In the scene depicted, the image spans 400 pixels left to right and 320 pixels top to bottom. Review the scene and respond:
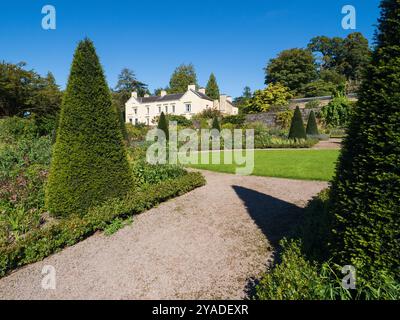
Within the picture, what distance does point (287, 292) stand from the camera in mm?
2523

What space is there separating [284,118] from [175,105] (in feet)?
74.0

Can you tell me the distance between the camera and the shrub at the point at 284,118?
92.8 ft

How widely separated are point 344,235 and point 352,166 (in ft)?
2.28

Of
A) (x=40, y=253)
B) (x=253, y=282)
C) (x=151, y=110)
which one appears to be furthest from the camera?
(x=151, y=110)

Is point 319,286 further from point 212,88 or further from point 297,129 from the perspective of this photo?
point 212,88

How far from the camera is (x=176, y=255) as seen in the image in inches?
172

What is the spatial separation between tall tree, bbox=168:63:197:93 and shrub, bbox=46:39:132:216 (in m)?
55.4

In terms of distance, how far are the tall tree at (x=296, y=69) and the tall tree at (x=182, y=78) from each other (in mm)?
22759

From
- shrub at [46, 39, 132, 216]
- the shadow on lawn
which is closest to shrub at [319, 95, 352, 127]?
the shadow on lawn

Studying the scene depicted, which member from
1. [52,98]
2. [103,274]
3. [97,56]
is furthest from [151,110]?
[103,274]

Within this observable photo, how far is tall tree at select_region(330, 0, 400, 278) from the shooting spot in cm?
229

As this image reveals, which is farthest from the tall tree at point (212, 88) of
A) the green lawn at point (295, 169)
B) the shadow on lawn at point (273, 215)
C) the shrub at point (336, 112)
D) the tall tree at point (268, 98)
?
the shadow on lawn at point (273, 215)

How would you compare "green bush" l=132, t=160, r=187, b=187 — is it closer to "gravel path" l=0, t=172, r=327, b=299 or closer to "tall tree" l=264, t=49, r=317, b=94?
"gravel path" l=0, t=172, r=327, b=299

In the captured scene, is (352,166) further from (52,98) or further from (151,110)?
(151,110)
